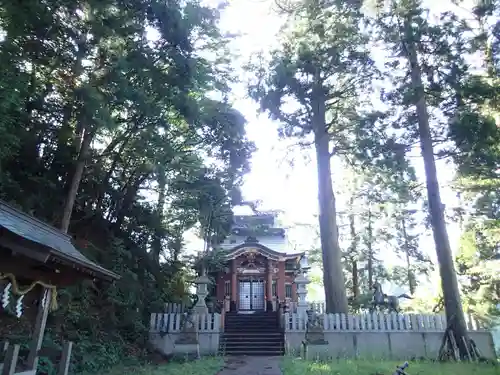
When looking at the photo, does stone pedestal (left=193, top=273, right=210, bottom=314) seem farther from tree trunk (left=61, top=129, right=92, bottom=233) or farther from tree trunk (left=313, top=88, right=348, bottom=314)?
tree trunk (left=61, top=129, right=92, bottom=233)

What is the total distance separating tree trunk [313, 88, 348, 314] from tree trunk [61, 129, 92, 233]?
833 cm

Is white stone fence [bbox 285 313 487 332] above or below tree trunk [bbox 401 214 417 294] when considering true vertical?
below

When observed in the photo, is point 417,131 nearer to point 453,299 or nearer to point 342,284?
point 453,299

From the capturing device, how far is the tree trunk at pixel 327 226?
12734mm

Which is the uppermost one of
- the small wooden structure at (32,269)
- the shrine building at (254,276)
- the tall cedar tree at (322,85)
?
the tall cedar tree at (322,85)

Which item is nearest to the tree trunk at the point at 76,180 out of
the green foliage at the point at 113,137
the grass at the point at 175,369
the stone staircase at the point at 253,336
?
the green foliage at the point at 113,137

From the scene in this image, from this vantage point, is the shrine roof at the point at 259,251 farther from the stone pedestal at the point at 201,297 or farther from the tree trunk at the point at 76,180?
the tree trunk at the point at 76,180

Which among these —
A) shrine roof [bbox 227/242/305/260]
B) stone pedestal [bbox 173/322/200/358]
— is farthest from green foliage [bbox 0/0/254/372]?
shrine roof [bbox 227/242/305/260]

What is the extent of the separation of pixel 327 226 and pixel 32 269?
10.4 m

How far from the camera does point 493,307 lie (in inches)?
480

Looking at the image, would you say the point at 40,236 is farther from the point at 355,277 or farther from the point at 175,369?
the point at 355,277

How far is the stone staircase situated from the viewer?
12039 millimetres

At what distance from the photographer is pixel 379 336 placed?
11.1 meters

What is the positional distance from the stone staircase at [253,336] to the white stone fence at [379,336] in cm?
111
